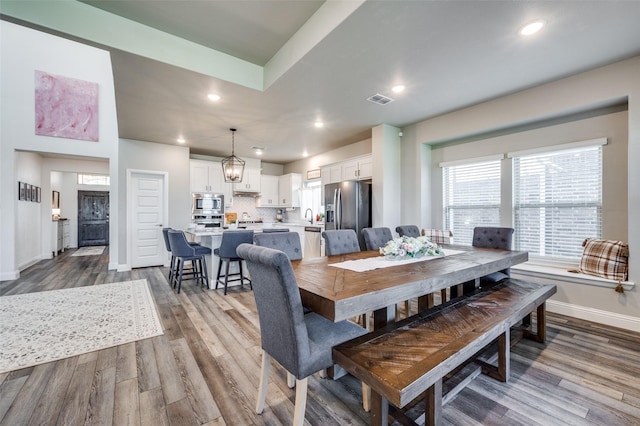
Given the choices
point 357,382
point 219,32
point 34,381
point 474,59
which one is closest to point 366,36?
point 474,59

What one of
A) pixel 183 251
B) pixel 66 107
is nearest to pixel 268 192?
pixel 183 251

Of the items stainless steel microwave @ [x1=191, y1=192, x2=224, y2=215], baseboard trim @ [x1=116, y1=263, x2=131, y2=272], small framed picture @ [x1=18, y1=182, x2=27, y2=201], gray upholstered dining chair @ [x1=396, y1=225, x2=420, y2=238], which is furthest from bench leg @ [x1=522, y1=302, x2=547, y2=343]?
small framed picture @ [x1=18, y1=182, x2=27, y2=201]

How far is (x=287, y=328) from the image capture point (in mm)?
1358

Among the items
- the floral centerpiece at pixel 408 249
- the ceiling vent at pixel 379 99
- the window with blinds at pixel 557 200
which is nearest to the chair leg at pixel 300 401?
the floral centerpiece at pixel 408 249

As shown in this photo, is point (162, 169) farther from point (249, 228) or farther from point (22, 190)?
point (22, 190)

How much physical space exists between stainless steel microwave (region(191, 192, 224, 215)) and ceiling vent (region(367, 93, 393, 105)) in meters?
4.54

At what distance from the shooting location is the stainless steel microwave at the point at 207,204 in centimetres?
629

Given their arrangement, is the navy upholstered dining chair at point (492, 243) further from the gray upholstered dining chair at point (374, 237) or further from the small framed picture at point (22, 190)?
the small framed picture at point (22, 190)

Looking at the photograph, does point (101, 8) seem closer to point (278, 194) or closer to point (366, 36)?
point (366, 36)

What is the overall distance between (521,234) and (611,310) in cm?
117

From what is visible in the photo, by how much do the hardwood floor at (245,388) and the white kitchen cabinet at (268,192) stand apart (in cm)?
484

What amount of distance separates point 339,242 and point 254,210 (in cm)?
508

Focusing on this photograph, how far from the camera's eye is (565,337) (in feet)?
8.59

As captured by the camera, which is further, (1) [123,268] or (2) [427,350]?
(1) [123,268]
